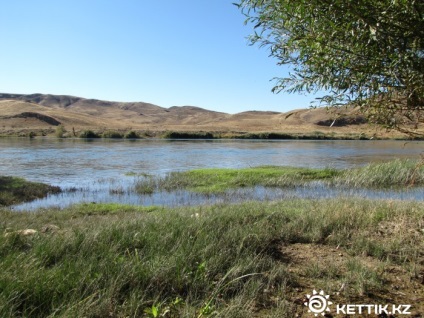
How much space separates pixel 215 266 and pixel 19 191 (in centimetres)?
1559

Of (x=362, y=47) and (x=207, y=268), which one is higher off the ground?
(x=362, y=47)

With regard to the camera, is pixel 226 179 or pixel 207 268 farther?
pixel 226 179

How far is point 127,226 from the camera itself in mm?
7457

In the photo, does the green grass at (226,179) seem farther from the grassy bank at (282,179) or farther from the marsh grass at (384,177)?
the marsh grass at (384,177)

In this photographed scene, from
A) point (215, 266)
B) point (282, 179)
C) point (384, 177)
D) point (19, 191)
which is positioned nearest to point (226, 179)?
point (282, 179)

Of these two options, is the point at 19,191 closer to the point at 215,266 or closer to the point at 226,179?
the point at 226,179

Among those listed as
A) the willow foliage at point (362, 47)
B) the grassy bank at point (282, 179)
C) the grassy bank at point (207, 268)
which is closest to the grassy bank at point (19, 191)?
the grassy bank at point (282, 179)

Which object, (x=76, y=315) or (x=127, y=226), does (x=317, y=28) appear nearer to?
(x=76, y=315)

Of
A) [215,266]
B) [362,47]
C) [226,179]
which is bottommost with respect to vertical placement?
[226,179]

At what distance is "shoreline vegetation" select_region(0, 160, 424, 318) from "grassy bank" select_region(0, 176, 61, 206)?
11202 mm

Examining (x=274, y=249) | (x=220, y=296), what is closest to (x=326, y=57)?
(x=220, y=296)

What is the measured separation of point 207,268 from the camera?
17.5 feet

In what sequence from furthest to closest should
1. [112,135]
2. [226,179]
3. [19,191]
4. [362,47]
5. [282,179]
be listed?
1. [112,135]
2. [226,179]
3. [282,179]
4. [19,191]
5. [362,47]

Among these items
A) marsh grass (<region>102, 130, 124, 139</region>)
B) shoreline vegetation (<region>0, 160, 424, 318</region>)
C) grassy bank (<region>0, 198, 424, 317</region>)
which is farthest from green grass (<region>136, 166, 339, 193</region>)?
marsh grass (<region>102, 130, 124, 139</region>)
